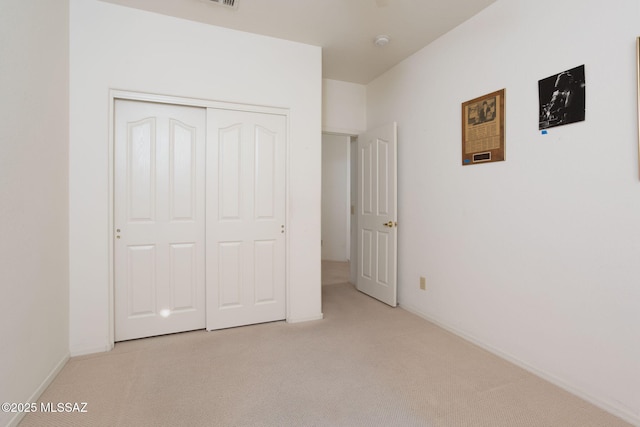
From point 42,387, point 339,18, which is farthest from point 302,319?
point 339,18

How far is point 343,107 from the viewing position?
3.92 meters

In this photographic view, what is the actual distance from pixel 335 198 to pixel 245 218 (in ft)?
12.1

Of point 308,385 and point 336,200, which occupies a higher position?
point 336,200

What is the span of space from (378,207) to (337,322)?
4.70ft

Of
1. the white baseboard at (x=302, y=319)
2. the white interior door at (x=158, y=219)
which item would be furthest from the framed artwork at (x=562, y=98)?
the white interior door at (x=158, y=219)

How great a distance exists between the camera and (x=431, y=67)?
2.98 metres

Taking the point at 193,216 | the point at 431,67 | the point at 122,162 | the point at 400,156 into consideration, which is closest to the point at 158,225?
the point at 193,216

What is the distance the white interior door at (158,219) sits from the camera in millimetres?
2504

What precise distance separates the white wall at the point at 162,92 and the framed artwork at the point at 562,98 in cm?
185

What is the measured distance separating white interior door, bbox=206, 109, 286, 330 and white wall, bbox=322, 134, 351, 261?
3.37 metres

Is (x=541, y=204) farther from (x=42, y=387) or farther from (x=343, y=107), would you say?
(x=42, y=387)

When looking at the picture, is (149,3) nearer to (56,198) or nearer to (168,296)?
(56,198)

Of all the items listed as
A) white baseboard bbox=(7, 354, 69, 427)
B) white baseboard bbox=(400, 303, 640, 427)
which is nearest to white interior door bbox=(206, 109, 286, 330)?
white baseboard bbox=(7, 354, 69, 427)

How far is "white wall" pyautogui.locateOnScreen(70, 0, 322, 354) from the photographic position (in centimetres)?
230
